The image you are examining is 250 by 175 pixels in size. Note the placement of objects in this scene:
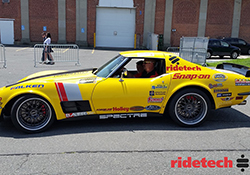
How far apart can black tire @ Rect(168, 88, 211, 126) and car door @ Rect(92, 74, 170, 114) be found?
0.27 m

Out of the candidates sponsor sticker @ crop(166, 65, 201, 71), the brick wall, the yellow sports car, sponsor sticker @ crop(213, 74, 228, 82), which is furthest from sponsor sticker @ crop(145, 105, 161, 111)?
the brick wall

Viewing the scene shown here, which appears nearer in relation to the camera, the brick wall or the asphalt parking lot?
the asphalt parking lot

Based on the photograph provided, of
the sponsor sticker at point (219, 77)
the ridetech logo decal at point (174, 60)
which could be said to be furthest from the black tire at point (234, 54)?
the ridetech logo decal at point (174, 60)

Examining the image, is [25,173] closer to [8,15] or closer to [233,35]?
[8,15]

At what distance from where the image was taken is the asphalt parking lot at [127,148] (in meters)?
3.68

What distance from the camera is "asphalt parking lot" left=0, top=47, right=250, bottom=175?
368 cm

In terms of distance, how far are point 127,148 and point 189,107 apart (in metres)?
1.65

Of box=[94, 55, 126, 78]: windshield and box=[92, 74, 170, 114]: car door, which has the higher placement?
box=[94, 55, 126, 78]: windshield

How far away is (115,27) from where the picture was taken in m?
31.3

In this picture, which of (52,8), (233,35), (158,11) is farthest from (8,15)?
(233,35)

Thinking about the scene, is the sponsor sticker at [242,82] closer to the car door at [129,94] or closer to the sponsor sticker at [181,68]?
the sponsor sticker at [181,68]

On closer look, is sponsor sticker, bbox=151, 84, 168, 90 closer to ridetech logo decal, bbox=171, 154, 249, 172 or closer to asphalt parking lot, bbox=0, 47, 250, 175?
asphalt parking lot, bbox=0, 47, 250, 175

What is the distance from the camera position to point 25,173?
3.52 meters

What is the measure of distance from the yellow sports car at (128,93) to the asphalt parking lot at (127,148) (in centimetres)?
27
